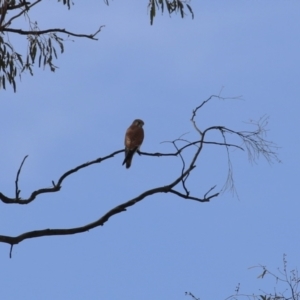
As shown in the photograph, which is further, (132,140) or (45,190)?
(132,140)

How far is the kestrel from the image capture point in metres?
6.29

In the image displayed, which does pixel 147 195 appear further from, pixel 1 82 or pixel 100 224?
pixel 1 82

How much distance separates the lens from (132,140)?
642cm

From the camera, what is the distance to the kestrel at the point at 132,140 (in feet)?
20.6

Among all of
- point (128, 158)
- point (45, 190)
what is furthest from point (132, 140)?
point (45, 190)

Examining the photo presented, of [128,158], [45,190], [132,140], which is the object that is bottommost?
[45,190]

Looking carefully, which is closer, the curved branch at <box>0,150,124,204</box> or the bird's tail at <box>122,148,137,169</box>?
the curved branch at <box>0,150,124,204</box>

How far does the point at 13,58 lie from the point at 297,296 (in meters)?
2.67

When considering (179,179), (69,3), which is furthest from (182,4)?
(179,179)

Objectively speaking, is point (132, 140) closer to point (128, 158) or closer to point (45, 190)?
point (128, 158)

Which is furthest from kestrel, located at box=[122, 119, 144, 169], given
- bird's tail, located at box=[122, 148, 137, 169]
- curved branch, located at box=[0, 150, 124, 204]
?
curved branch, located at box=[0, 150, 124, 204]

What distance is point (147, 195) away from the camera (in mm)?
4434

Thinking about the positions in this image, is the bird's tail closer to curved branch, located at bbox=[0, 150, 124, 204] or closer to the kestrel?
the kestrel

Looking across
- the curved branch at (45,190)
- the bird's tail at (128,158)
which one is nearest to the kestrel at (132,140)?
the bird's tail at (128,158)
